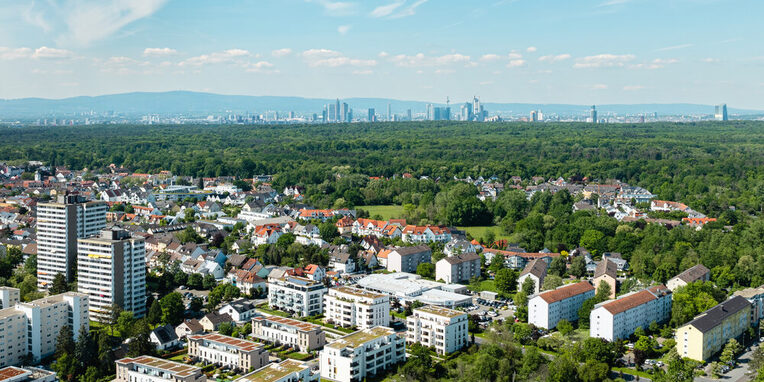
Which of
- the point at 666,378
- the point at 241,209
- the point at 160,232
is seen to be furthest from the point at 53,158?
the point at 666,378

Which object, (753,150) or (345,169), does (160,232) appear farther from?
(753,150)

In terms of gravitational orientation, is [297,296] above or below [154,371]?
above

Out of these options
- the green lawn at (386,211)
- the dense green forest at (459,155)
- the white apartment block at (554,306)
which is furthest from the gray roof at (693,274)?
the green lawn at (386,211)

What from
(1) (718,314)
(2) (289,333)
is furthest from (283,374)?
(1) (718,314)

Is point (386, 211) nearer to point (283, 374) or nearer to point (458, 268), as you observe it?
point (458, 268)

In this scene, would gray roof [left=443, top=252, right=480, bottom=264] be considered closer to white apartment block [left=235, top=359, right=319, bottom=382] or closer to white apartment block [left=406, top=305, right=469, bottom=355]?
white apartment block [left=406, top=305, right=469, bottom=355]

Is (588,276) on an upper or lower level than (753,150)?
lower

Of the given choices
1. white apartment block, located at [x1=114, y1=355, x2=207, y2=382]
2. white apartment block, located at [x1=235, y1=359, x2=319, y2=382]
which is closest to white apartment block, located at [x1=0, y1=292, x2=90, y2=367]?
white apartment block, located at [x1=114, y1=355, x2=207, y2=382]
